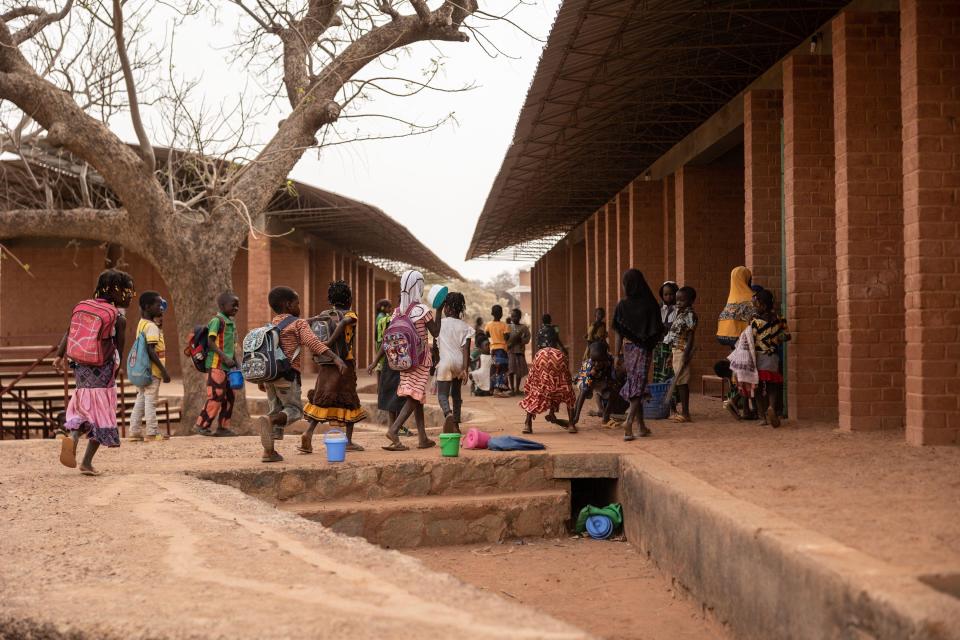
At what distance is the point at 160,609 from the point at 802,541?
8.50 feet

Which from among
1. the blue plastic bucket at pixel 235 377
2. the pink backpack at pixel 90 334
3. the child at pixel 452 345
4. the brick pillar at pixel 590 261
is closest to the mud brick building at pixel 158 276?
the brick pillar at pixel 590 261

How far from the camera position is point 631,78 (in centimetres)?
1298

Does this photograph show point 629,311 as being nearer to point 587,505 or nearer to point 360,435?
point 587,505

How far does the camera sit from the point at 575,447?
8.19 metres

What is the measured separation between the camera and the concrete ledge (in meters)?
3.13

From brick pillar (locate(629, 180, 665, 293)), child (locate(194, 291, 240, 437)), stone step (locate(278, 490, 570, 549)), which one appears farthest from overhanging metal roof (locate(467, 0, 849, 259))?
stone step (locate(278, 490, 570, 549))

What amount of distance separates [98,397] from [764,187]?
7667mm

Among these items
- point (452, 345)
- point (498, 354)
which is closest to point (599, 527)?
point (452, 345)

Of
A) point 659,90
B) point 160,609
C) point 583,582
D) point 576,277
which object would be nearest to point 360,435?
point 583,582

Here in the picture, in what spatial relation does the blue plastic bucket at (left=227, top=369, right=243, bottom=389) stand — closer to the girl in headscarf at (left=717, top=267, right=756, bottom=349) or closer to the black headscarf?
the black headscarf

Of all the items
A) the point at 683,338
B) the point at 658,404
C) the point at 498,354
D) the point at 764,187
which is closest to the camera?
the point at 683,338

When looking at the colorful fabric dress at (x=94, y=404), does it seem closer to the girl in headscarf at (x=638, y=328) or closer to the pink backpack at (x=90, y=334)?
the pink backpack at (x=90, y=334)

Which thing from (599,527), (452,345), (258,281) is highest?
(258,281)

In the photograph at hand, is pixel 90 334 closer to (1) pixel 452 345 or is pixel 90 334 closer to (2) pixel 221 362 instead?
(2) pixel 221 362
